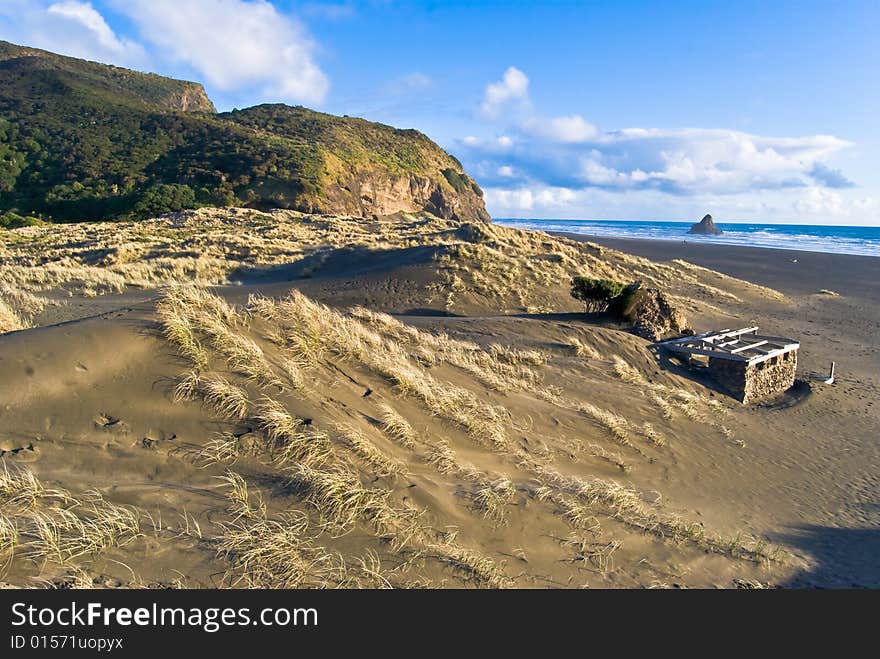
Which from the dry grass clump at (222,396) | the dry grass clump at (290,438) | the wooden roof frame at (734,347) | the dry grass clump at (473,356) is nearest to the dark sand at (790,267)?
the wooden roof frame at (734,347)

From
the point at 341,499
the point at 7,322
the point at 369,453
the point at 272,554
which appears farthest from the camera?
the point at 7,322

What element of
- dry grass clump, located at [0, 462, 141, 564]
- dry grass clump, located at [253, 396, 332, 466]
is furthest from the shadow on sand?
dry grass clump, located at [0, 462, 141, 564]

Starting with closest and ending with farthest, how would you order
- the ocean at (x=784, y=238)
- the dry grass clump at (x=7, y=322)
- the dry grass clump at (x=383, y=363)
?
1. the dry grass clump at (x=383, y=363)
2. the dry grass clump at (x=7, y=322)
3. the ocean at (x=784, y=238)

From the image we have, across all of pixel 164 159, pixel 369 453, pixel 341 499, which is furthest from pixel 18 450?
pixel 164 159

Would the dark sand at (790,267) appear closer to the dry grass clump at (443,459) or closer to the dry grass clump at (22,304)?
the dry grass clump at (443,459)

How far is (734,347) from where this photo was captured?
14156 millimetres

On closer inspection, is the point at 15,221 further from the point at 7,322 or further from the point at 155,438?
the point at 155,438

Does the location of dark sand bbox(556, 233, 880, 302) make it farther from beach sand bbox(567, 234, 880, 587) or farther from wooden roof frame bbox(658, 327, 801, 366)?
wooden roof frame bbox(658, 327, 801, 366)

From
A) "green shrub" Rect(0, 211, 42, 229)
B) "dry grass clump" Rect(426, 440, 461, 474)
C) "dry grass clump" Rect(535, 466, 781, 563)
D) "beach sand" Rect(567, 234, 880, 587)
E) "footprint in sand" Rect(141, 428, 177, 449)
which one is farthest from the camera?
"green shrub" Rect(0, 211, 42, 229)

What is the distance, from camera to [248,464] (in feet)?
17.0

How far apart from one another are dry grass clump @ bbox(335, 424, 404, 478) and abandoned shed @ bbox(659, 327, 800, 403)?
10263mm

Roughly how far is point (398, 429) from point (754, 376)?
10.4 meters

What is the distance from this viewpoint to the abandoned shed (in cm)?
1282

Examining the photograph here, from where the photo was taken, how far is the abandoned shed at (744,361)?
505 inches
